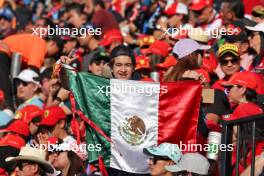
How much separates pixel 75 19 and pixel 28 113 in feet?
12.5

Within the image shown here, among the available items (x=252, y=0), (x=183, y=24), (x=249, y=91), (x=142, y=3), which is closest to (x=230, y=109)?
(x=249, y=91)

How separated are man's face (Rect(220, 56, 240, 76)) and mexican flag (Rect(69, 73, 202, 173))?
1.33m

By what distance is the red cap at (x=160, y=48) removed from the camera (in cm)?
1273

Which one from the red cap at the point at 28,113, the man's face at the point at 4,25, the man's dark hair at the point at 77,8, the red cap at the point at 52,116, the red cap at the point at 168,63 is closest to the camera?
the red cap at the point at 52,116

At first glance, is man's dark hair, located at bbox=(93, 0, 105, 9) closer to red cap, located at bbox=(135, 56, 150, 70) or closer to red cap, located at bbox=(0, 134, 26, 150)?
red cap, located at bbox=(135, 56, 150, 70)

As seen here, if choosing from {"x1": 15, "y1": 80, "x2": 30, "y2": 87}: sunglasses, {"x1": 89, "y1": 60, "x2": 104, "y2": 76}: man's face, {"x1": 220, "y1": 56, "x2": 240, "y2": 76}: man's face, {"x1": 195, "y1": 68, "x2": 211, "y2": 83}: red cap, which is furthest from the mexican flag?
{"x1": 15, "y1": 80, "x2": 30, "y2": 87}: sunglasses

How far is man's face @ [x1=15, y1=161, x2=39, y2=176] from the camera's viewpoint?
1002 centimetres

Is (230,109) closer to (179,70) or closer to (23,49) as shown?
(179,70)

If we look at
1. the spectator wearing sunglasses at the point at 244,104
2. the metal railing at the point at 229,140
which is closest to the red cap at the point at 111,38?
the spectator wearing sunglasses at the point at 244,104

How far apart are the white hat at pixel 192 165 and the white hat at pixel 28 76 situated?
5.04m

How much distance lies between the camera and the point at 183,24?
13953 mm

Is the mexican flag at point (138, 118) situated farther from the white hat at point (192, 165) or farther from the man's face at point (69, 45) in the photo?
the man's face at point (69, 45)

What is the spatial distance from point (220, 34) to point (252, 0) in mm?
2353

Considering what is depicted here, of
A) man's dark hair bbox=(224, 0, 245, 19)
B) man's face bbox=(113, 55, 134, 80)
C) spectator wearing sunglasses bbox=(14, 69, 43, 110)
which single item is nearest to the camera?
man's face bbox=(113, 55, 134, 80)
